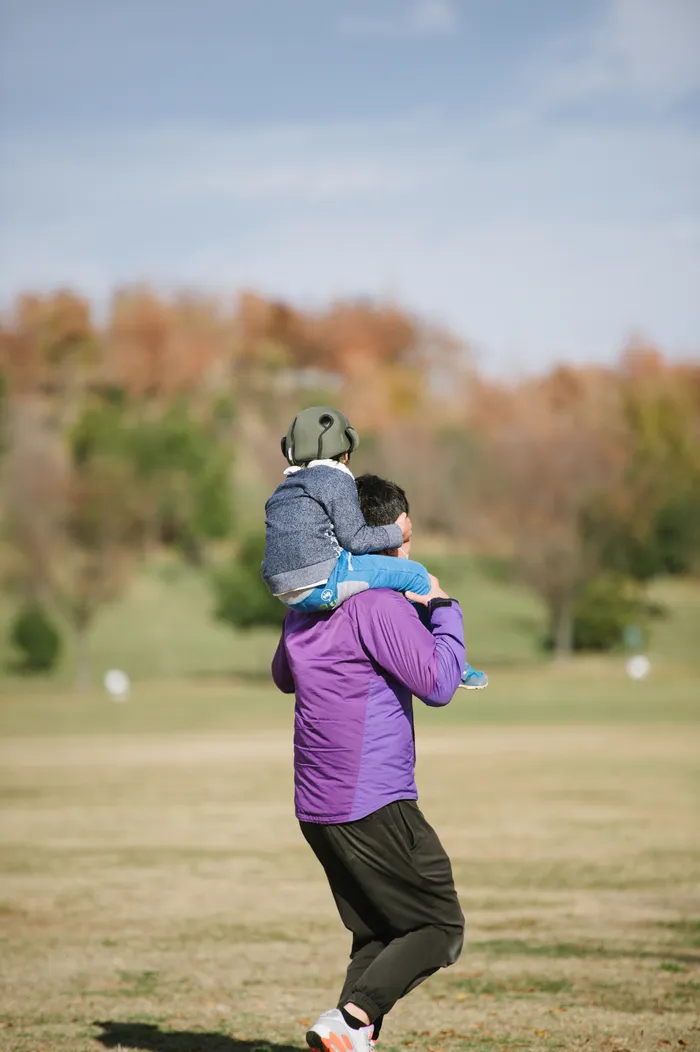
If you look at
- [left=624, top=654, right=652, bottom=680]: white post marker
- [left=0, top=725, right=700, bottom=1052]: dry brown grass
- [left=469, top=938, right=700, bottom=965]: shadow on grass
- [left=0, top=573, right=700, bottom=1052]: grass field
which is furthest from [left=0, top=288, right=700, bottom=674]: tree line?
[left=469, top=938, right=700, bottom=965]: shadow on grass

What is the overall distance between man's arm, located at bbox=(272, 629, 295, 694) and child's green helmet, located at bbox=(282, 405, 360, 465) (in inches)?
24.9

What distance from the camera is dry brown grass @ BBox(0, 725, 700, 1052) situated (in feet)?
22.0

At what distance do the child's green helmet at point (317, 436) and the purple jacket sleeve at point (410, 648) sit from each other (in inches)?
20.5

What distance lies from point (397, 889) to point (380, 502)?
1.26 m

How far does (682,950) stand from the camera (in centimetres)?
872

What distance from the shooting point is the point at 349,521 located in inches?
189

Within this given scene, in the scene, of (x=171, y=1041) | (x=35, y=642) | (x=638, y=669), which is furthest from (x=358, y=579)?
(x=35, y=642)

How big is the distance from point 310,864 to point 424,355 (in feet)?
384

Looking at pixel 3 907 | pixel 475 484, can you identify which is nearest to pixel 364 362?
pixel 475 484

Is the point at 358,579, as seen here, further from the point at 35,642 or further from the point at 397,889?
the point at 35,642

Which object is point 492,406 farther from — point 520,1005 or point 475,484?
point 520,1005

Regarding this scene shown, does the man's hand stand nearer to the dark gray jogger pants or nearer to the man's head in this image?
the man's head

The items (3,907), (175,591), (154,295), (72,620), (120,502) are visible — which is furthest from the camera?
(154,295)

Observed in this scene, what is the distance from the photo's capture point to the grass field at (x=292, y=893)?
679cm
